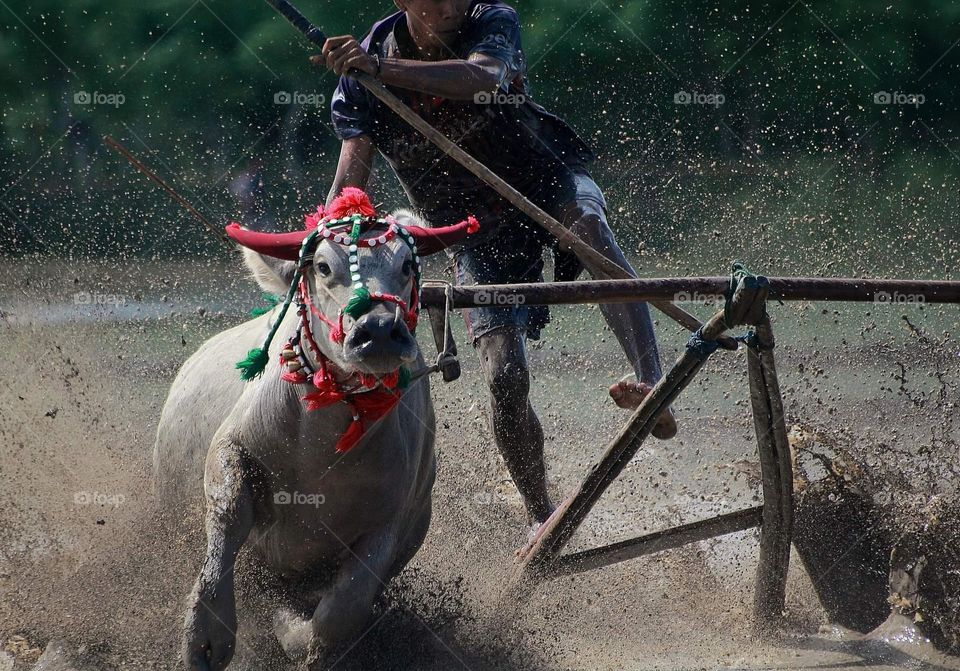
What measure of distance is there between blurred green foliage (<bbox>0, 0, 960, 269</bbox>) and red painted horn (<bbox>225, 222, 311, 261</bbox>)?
8.96 m

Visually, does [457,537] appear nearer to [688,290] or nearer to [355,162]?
Answer: [355,162]

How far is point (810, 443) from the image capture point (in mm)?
4957

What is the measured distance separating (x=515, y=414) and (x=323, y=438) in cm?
132

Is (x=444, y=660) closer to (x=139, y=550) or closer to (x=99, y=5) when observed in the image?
(x=139, y=550)

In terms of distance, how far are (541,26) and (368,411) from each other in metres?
10.7

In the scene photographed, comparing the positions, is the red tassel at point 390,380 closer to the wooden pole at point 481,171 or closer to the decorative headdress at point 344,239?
the decorative headdress at point 344,239

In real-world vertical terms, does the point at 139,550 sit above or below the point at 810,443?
below

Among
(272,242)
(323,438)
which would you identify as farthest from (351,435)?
(272,242)

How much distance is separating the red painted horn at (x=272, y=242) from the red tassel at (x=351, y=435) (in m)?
0.50

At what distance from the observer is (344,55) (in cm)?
430

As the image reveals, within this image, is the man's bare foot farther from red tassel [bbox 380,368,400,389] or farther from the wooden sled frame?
red tassel [bbox 380,368,400,389]

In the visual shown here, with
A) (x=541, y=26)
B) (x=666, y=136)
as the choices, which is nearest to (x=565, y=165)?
(x=666, y=136)

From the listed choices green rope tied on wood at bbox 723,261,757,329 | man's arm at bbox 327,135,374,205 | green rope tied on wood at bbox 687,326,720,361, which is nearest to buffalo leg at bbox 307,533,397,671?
green rope tied on wood at bbox 687,326,720,361

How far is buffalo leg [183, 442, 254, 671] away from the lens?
3529 millimetres
